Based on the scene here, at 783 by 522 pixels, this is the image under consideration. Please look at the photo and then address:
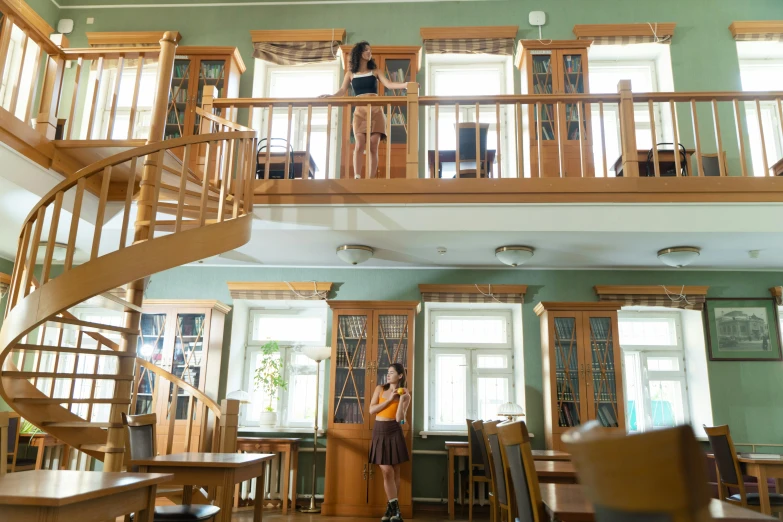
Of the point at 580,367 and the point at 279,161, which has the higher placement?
the point at 279,161

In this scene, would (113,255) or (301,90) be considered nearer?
(113,255)

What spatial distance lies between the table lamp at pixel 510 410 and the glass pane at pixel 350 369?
1537 mm

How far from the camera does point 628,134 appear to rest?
17.9ft

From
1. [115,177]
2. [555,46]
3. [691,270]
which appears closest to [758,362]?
[691,270]

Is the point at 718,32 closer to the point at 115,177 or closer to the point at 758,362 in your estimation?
the point at 758,362

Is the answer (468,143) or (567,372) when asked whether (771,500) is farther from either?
(468,143)

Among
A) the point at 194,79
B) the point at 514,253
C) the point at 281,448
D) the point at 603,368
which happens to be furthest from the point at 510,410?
the point at 194,79

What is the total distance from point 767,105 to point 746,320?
9.46 ft

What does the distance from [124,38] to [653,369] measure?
8031 mm

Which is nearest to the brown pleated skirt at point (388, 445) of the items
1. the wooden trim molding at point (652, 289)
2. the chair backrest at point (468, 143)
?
the chair backrest at point (468, 143)

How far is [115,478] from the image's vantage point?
8.26ft

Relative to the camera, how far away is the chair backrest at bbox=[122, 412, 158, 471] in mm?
3920

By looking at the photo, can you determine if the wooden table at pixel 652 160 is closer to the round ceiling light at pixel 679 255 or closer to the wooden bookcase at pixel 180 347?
the round ceiling light at pixel 679 255

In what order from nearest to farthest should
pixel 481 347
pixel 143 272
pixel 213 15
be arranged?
pixel 143 272, pixel 481 347, pixel 213 15
